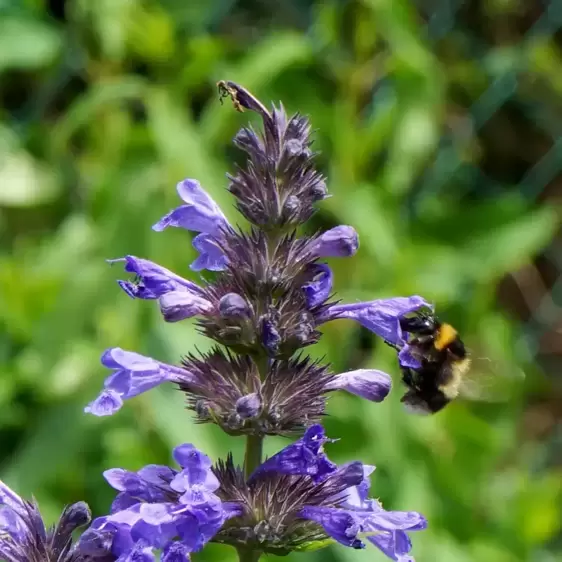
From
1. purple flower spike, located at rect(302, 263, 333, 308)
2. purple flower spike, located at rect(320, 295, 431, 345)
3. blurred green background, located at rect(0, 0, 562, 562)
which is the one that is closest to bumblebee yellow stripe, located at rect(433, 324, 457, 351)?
purple flower spike, located at rect(320, 295, 431, 345)

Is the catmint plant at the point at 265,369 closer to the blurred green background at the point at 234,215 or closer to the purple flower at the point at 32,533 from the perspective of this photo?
the purple flower at the point at 32,533

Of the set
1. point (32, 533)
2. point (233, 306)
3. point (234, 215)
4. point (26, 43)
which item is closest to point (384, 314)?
point (233, 306)

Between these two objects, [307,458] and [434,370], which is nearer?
[307,458]

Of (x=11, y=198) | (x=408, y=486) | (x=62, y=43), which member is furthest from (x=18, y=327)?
(x=408, y=486)

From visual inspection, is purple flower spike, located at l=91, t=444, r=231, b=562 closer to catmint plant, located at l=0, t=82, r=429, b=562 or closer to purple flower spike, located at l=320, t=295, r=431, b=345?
catmint plant, located at l=0, t=82, r=429, b=562

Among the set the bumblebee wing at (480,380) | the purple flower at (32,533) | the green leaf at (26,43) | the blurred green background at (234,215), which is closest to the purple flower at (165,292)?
the purple flower at (32,533)

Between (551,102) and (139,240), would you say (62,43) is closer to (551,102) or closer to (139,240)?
(139,240)

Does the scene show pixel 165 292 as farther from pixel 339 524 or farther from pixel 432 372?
pixel 432 372
